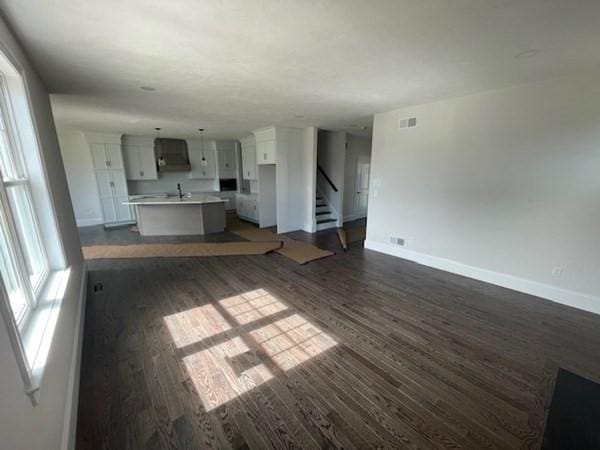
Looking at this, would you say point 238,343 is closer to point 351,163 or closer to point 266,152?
point 266,152

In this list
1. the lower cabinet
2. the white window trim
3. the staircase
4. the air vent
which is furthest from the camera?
the lower cabinet

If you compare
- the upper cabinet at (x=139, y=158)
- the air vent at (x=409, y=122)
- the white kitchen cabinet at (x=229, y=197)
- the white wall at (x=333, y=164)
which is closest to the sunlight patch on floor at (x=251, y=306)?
the air vent at (x=409, y=122)

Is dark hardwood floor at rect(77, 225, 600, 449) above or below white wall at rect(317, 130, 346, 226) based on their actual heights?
below

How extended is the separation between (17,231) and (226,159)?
7643mm

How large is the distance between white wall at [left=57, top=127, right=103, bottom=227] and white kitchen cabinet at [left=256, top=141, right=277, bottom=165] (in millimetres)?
4549

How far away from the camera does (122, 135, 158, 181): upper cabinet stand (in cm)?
721

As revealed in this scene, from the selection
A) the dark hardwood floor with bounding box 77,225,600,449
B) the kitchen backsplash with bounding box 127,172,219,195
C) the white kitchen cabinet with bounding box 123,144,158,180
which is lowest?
the dark hardwood floor with bounding box 77,225,600,449

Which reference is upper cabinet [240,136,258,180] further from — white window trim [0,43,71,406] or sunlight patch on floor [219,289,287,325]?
white window trim [0,43,71,406]

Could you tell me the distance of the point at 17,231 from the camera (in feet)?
5.29

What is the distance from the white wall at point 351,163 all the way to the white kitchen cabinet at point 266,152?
2419 millimetres

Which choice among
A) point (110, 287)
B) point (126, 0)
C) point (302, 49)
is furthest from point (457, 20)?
point (110, 287)

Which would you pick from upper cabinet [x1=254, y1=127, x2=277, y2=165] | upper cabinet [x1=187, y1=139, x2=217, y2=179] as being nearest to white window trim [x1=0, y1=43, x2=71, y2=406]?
upper cabinet [x1=254, y1=127, x2=277, y2=165]

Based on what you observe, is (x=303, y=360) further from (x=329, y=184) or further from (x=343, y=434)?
(x=329, y=184)

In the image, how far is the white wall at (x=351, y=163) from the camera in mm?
7234
